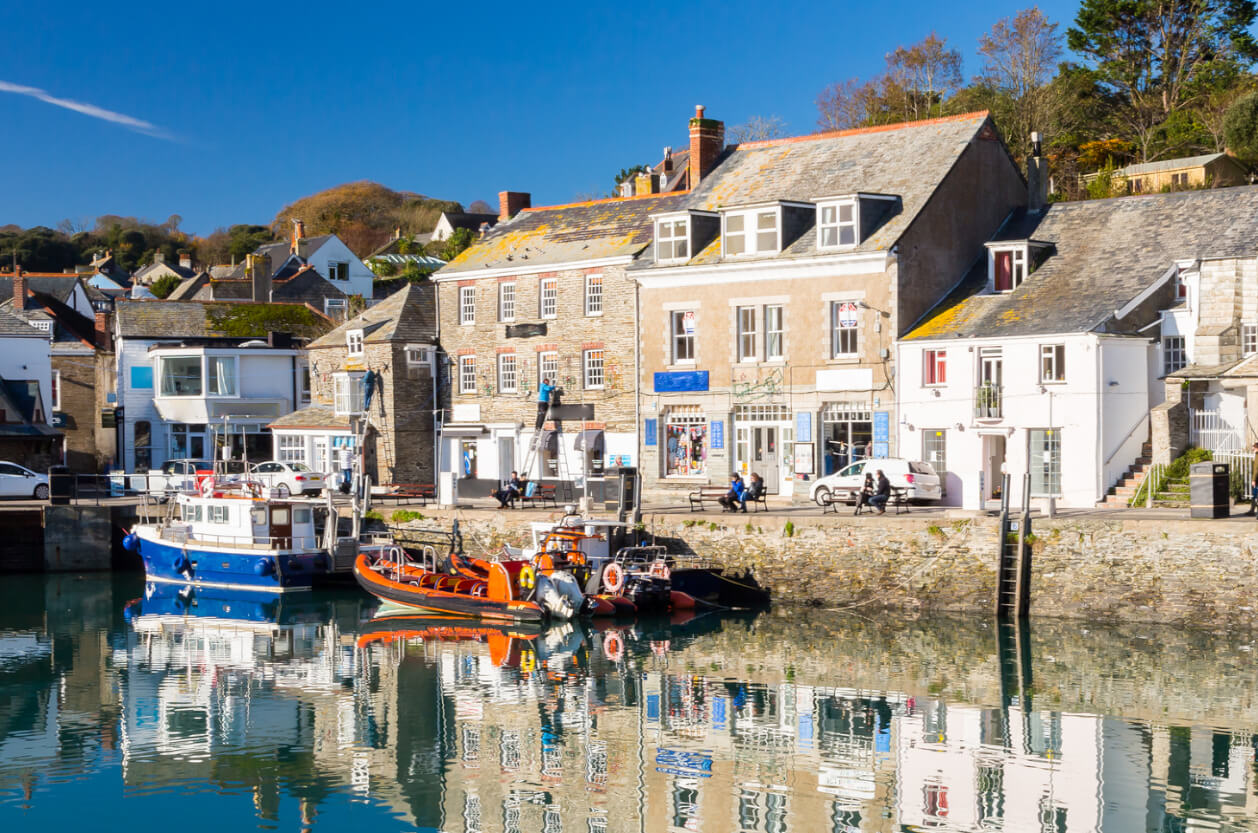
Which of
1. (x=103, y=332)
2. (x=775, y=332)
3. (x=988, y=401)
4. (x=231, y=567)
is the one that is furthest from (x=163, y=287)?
(x=988, y=401)

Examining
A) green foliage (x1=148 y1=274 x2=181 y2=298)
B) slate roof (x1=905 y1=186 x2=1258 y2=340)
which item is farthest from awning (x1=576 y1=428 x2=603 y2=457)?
green foliage (x1=148 y1=274 x2=181 y2=298)

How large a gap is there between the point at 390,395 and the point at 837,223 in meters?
16.9

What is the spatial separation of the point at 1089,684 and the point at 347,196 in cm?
11475

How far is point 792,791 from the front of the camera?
20766 mm

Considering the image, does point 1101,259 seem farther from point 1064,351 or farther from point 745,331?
point 745,331

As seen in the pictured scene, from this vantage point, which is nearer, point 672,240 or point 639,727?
point 639,727

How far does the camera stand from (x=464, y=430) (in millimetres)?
49219

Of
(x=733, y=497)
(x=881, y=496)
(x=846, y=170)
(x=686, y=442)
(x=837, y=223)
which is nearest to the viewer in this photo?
(x=881, y=496)

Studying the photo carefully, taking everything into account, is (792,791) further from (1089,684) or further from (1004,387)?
(1004,387)

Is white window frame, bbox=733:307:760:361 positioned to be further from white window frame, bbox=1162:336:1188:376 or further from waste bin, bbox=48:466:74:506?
waste bin, bbox=48:466:74:506

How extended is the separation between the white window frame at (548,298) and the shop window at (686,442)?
5.95 m

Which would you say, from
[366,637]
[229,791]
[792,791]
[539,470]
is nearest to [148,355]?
[539,470]

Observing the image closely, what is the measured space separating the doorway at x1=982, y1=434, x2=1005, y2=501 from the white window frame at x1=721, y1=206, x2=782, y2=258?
26.6 ft

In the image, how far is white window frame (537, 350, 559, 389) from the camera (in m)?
47.1
